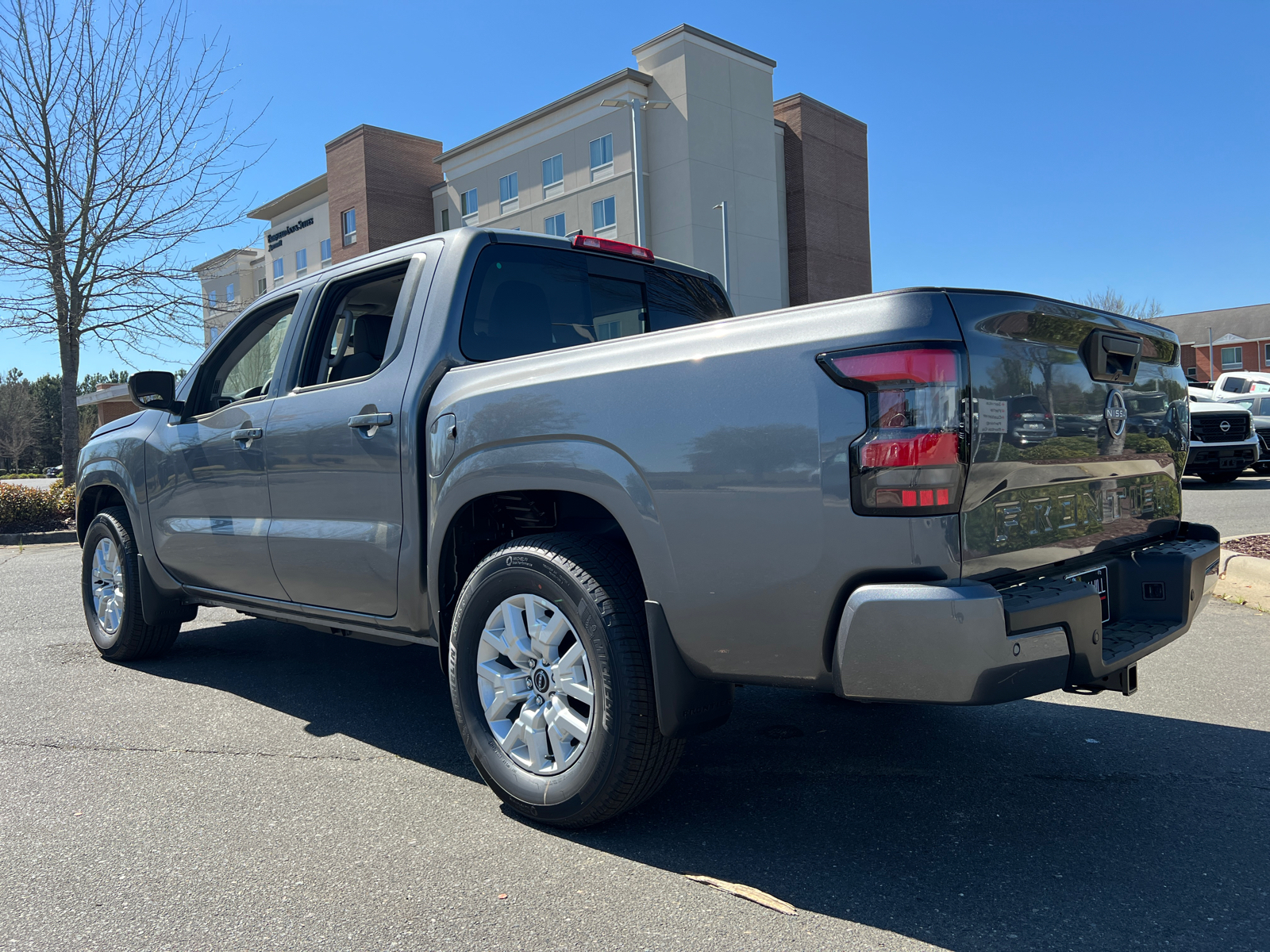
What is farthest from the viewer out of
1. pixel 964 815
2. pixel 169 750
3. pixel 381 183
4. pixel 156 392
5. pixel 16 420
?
pixel 16 420

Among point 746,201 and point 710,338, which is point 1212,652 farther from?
point 746,201

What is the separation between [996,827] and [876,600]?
45.1 inches

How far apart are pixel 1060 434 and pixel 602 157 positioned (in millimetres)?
38850

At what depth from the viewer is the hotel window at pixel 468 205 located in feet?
151

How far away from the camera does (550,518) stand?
3.58 meters

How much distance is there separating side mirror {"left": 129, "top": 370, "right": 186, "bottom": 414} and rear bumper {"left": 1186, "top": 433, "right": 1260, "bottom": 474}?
14.9m

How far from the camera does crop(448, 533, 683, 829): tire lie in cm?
286

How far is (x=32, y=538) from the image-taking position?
1325cm

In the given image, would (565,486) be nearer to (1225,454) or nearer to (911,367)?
(911,367)

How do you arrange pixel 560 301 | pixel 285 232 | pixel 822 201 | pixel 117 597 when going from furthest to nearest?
pixel 285 232, pixel 822 201, pixel 117 597, pixel 560 301

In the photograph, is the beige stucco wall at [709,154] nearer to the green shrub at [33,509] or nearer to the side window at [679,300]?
the green shrub at [33,509]

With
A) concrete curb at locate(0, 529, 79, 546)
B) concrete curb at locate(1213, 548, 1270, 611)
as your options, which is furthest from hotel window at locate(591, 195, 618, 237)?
concrete curb at locate(1213, 548, 1270, 611)

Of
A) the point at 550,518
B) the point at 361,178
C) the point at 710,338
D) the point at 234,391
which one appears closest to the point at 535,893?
the point at 550,518

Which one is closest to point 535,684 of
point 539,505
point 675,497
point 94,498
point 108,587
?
point 539,505
